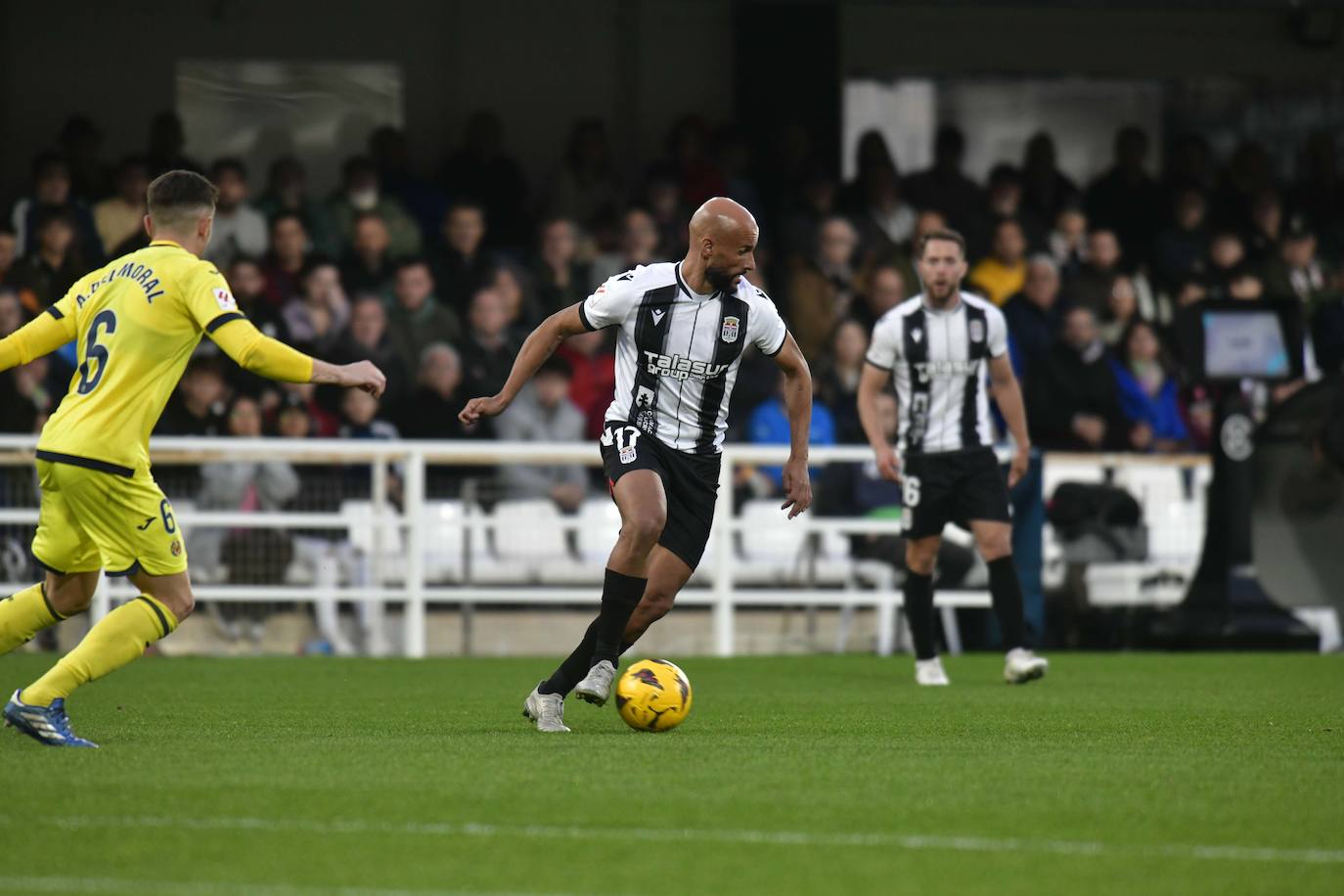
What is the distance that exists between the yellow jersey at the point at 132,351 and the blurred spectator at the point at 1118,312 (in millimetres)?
11242

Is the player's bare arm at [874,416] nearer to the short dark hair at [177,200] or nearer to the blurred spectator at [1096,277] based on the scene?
the short dark hair at [177,200]

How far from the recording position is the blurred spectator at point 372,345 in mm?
14625

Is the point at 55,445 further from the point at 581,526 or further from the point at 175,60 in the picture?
the point at 175,60

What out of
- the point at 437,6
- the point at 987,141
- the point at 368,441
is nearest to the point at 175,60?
the point at 437,6

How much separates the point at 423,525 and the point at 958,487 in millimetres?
4060

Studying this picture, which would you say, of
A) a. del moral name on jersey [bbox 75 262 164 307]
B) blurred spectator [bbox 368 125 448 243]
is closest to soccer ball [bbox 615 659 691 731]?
a. del moral name on jersey [bbox 75 262 164 307]

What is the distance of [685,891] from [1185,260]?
47.1 feet

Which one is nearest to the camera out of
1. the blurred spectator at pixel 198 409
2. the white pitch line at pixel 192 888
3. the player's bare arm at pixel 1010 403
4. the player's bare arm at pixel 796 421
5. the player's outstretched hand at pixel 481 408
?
the white pitch line at pixel 192 888


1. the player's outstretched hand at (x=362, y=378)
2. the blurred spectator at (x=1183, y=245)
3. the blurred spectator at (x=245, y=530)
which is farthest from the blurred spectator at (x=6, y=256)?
the blurred spectator at (x=1183, y=245)

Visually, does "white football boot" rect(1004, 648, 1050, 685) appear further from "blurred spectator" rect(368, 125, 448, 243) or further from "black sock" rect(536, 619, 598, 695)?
"blurred spectator" rect(368, 125, 448, 243)

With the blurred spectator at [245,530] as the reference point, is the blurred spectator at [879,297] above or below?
above

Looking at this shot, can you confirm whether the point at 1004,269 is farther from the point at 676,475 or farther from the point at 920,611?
the point at 676,475

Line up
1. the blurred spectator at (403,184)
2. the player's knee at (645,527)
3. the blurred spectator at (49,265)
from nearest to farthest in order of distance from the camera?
the player's knee at (645,527) → the blurred spectator at (49,265) → the blurred spectator at (403,184)

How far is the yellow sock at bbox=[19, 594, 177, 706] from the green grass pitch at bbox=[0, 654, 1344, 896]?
0.20 m
